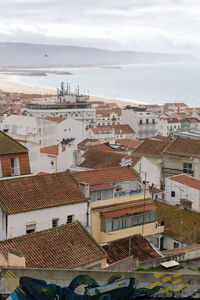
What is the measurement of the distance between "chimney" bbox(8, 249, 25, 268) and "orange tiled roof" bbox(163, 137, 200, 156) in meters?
24.5

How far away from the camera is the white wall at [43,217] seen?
77.2 ft

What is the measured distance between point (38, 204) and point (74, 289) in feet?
32.1

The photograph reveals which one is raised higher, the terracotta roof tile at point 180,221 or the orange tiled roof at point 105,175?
the orange tiled roof at point 105,175

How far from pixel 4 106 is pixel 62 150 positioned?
108 meters

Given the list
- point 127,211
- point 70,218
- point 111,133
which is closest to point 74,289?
point 70,218

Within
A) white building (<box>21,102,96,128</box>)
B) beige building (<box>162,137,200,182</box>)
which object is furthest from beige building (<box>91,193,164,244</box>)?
white building (<box>21,102,96,128</box>)

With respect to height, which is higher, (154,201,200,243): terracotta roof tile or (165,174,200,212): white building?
(165,174,200,212): white building

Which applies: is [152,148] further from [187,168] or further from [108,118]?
[108,118]

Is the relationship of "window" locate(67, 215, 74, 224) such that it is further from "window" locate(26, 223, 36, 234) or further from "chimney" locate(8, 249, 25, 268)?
"chimney" locate(8, 249, 25, 268)

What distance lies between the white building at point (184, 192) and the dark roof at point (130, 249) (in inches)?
375

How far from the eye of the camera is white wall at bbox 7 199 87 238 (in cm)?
2353

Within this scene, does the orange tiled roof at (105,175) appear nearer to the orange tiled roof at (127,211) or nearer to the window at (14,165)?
the orange tiled roof at (127,211)

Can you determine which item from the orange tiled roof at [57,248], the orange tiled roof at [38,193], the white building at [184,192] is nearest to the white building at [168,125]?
the white building at [184,192]

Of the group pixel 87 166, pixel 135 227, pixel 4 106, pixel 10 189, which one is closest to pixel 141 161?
pixel 87 166
